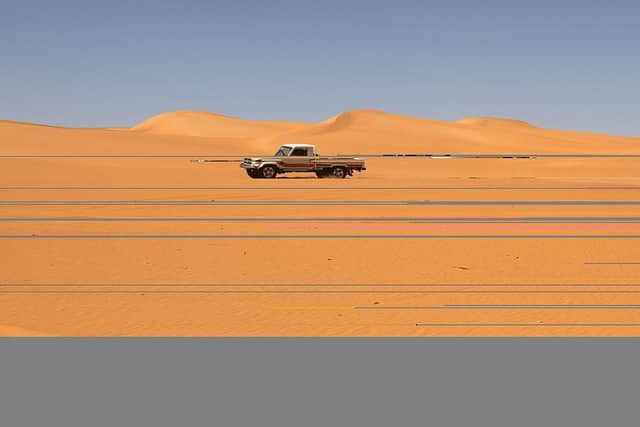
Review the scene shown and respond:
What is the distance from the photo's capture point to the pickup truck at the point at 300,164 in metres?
40.3

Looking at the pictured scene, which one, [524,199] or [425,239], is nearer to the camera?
[425,239]

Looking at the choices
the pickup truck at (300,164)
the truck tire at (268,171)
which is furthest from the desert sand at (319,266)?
the truck tire at (268,171)

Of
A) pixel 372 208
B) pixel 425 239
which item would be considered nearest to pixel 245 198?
pixel 372 208

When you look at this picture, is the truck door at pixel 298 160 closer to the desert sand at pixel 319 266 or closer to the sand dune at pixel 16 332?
the desert sand at pixel 319 266

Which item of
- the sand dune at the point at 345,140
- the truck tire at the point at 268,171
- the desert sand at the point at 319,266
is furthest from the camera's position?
the sand dune at the point at 345,140

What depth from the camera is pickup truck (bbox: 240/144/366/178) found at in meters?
40.3

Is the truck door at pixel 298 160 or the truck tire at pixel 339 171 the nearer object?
the truck door at pixel 298 160

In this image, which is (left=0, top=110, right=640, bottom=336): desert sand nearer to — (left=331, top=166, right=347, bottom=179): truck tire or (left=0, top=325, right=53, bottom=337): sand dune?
(left=0, top=325, right=53, bottom=337): sand dune

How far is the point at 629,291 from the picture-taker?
9.84 meters

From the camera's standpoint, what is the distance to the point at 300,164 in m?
40.2

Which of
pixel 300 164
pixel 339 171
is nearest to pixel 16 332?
pixel 300 164

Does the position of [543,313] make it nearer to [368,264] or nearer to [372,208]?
[368,264]

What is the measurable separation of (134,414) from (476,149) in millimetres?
126719

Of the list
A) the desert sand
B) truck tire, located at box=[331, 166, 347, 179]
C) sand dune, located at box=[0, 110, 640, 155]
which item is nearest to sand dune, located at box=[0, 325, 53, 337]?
the desert sand
